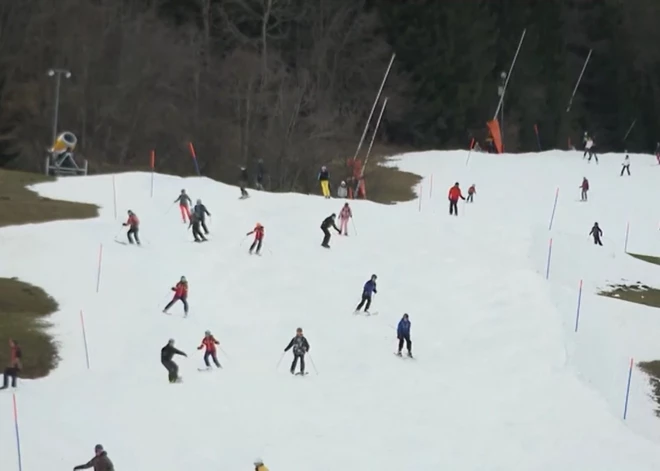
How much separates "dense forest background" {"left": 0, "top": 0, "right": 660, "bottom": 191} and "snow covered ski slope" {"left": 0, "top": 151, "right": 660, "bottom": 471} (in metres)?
22.3

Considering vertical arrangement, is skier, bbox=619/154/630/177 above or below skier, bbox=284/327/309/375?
above

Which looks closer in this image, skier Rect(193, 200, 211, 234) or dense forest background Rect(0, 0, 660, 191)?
skier Rect(193, 200, 211, 234)

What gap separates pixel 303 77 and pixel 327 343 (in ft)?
146

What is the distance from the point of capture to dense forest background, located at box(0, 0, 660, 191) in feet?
231

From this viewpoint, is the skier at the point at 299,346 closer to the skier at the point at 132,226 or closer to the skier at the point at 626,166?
the skier at the point at 132,226

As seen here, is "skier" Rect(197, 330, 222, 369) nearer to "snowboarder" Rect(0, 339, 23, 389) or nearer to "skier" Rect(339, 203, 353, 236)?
"snowboarder" Rect(0, 339, 23, 389)

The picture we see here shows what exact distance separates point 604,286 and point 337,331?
13559 mm

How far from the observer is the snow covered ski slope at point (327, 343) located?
25984mm

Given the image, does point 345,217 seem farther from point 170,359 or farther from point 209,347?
point 170,359

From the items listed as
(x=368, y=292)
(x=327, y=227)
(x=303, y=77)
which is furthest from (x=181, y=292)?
(x=303, y=77)

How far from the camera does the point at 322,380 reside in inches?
1197

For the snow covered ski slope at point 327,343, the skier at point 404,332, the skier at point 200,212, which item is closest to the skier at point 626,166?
the snow covered ski slope at point 327,343

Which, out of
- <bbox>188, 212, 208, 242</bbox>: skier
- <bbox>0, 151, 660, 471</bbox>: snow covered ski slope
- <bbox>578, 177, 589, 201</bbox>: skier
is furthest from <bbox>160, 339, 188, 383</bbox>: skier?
<bbox>578, 177, 589, 201</bbox>: skier

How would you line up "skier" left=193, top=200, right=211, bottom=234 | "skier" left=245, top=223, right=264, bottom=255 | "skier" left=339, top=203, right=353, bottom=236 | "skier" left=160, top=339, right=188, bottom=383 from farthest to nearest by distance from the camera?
1. "skier" left=339, top=203, right=353, bottom=236
2. "skier" left=193, top=200, right=211, bottom=234
3. "skier" left=245, top=223, right=264, bottom=255
4. "skier" left=160, top=339, right=188, bottom=383
